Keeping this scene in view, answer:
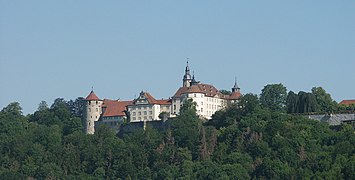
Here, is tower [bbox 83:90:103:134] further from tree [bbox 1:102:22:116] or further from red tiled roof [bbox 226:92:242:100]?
red tiled roof [bbox 226:92:242:100]

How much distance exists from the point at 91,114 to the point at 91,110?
0.46 metres

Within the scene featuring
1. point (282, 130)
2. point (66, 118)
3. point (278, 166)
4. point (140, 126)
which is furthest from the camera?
point (66, 118)

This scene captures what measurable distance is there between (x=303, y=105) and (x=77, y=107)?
24.8 meters

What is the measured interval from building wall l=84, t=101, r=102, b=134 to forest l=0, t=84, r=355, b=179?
317cm

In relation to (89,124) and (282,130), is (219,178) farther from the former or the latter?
(89,124)

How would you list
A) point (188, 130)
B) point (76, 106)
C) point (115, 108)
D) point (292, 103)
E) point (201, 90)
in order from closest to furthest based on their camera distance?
point (188, 130) < point (292, 103) < point (201, 90) < point (115, 108) < point (76, 106)

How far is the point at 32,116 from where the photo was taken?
102438mm

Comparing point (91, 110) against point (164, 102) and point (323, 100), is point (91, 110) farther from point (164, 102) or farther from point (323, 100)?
point (323, 100)

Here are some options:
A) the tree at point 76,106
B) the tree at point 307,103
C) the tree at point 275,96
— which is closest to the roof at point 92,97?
the tree at point 76,106

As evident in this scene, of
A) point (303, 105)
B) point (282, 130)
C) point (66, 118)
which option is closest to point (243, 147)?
point (282, 130)

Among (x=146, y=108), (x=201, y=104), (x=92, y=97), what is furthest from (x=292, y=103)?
(x=92, y=97)

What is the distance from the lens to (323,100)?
91438 millimetres

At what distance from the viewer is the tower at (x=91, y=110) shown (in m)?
97.2

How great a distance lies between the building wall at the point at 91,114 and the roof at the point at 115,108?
24.4 inches
